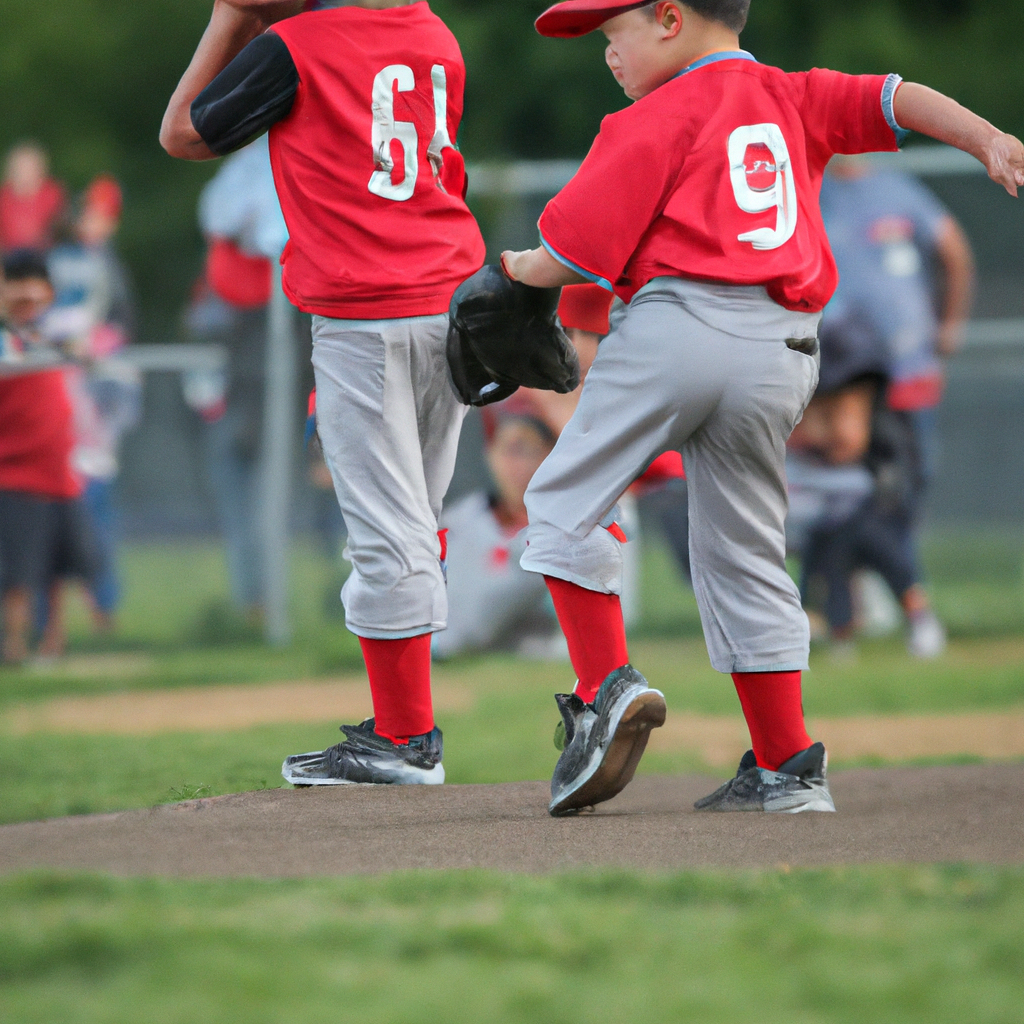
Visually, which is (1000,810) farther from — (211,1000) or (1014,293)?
(1014,293)

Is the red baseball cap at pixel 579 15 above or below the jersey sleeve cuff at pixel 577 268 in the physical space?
above

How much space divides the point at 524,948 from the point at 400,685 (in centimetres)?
139

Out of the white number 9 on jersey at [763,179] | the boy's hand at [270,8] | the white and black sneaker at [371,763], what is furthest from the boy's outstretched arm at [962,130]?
the white and black sneaker at [371,763]

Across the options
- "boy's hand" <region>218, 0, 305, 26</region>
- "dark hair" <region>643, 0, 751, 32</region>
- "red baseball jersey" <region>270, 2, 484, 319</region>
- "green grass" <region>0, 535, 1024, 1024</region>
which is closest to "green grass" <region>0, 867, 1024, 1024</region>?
"green grass" <region>0, 535, 1024, 1024</region>

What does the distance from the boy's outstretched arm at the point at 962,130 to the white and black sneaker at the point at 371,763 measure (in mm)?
1535

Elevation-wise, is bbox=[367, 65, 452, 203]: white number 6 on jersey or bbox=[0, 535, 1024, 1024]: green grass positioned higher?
bbox=[367, 65, 452, 203]: white number 6 on jersey

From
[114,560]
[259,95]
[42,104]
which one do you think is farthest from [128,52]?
[259,95]

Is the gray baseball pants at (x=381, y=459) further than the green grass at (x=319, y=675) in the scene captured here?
No

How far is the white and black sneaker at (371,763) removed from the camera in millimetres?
3086

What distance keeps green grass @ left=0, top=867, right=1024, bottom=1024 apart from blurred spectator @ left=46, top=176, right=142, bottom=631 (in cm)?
542

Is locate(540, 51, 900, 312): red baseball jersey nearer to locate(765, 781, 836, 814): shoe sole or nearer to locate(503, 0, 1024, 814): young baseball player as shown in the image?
locate(503, 0, 1024, 814): young baseball player

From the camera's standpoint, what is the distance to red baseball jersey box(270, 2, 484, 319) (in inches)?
118

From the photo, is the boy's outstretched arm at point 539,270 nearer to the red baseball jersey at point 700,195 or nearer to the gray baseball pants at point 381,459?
the red baseball jersey at point 700,195

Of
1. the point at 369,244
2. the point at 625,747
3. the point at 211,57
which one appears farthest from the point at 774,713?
the point at 211,57
